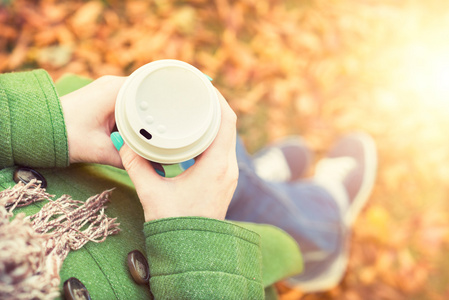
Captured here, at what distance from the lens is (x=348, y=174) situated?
66.6 inches

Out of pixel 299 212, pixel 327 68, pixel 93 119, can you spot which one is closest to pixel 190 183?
pixel 93 119

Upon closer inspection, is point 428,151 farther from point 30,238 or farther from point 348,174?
point 30,238

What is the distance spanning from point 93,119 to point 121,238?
227 mm

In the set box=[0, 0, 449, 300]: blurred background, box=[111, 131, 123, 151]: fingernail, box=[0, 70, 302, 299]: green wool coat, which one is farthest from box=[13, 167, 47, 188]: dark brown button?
box=[0, 0, 449, 300]: blurred background

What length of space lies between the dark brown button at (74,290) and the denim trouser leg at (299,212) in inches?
24.5

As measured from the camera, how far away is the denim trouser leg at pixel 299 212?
3.97ft

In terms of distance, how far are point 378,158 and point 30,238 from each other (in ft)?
5.24

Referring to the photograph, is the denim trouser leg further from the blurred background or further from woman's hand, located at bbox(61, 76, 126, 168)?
woman's hand, located at bbox(61, 76, 126, 168)

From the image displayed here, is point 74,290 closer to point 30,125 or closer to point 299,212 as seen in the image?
point 30,125

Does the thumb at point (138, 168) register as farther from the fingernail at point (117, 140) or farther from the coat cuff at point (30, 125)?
the coat cuff at point (30, 125)

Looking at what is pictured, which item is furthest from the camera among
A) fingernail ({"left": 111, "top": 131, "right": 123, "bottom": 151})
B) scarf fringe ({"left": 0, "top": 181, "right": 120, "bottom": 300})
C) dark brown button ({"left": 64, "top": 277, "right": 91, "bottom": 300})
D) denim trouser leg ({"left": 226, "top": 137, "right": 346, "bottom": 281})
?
denim trouser leg ({"left": 226, "top": 137, "right": 346, "bottom": 281})

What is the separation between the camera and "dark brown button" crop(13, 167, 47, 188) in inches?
27.0

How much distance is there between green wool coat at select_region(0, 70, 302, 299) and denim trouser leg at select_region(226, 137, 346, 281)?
0.46 meters

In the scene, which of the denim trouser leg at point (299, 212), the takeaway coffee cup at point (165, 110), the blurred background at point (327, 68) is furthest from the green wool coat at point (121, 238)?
the blurred background at point (327, 68)
